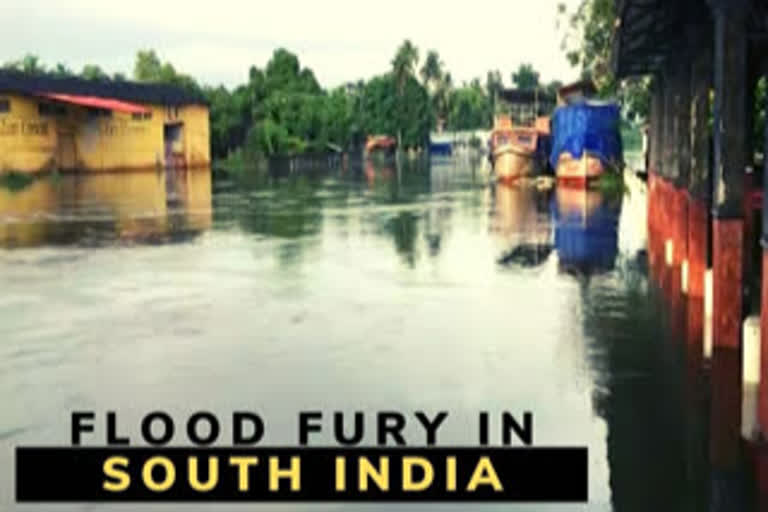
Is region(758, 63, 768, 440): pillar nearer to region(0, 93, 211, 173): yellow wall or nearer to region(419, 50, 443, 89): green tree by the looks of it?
region(0, 93, 211, 173): yellow wall

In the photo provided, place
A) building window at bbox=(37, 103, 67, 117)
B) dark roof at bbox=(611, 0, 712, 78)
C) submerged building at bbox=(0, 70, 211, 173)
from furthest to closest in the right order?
building window at bbox=(37, 103, 67, 117), submerged building at bbox=(0, 70, 211, 173), dark roof at bbox=(611, 0, 712, 78)

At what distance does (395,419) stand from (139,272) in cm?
1669

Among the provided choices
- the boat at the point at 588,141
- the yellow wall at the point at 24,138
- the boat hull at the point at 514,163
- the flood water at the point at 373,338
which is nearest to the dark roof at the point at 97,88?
the yellow wall at the point at 24,138

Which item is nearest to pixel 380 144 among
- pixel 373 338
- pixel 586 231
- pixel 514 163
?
pixel 514 163

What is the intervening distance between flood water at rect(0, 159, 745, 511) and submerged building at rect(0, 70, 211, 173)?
40136 mm

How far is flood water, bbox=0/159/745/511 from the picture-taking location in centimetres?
1349

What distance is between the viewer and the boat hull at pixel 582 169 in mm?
62406

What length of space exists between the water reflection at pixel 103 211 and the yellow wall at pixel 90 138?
4481 mm

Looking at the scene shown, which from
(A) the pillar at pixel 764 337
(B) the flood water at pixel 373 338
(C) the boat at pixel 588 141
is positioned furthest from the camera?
(C) the boat at pixel 588 141

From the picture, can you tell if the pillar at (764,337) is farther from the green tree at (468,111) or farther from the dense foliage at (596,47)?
the green tree at (468,111)

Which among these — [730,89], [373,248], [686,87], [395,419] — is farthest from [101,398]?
[373,248]

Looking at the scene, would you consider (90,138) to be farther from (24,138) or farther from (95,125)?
(24,138)

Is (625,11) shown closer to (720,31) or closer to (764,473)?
(720,31)

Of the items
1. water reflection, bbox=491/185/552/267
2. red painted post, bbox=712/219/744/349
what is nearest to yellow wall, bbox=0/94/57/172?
water reflection, bbox=491/185/552/267
